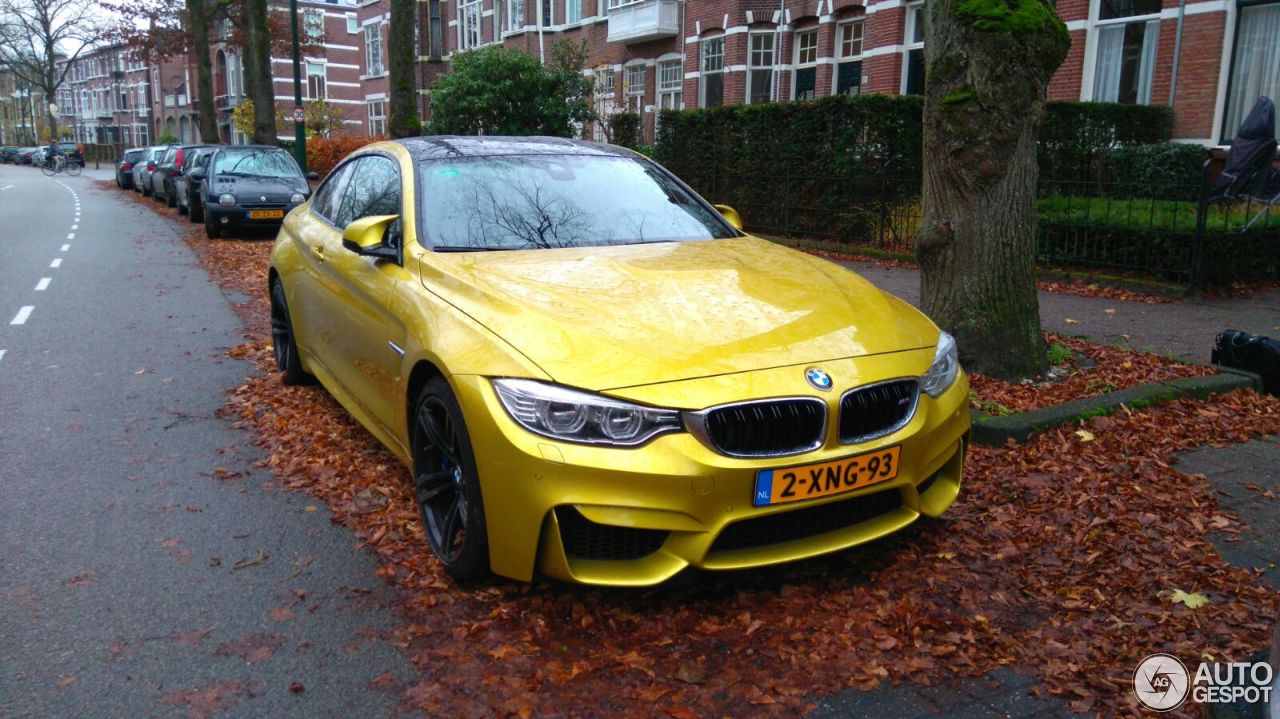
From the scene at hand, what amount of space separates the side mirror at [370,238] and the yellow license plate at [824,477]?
2120mm

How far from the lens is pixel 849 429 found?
3350 millimetres

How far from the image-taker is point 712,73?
88.4 ft

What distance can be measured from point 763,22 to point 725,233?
21469 millimetres

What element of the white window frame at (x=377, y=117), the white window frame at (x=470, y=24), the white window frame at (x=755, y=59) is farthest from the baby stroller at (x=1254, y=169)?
the white window frame at (x=377, y=117)

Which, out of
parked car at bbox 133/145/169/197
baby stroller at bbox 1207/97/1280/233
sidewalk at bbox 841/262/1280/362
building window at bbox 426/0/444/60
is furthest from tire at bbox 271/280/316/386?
building window at bbox 426/0/444/60

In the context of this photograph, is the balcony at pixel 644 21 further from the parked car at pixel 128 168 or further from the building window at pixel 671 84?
the parked car at pixel 128 168

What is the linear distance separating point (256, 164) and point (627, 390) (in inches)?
682

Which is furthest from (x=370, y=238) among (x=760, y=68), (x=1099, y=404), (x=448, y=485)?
(x=760, y=68)

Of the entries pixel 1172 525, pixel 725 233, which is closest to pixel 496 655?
pixel 725 233

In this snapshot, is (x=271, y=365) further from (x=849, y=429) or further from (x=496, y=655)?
(x=849, y=429)

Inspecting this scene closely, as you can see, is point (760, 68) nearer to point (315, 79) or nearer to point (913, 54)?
point (913, 54)

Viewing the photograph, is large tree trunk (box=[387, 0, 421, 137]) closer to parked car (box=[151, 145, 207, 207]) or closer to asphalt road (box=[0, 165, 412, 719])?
asphalt road (box=[0, 165, 412, 719])

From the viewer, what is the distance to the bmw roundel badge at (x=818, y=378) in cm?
327

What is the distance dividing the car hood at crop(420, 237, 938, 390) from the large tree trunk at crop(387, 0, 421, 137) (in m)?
13.6
